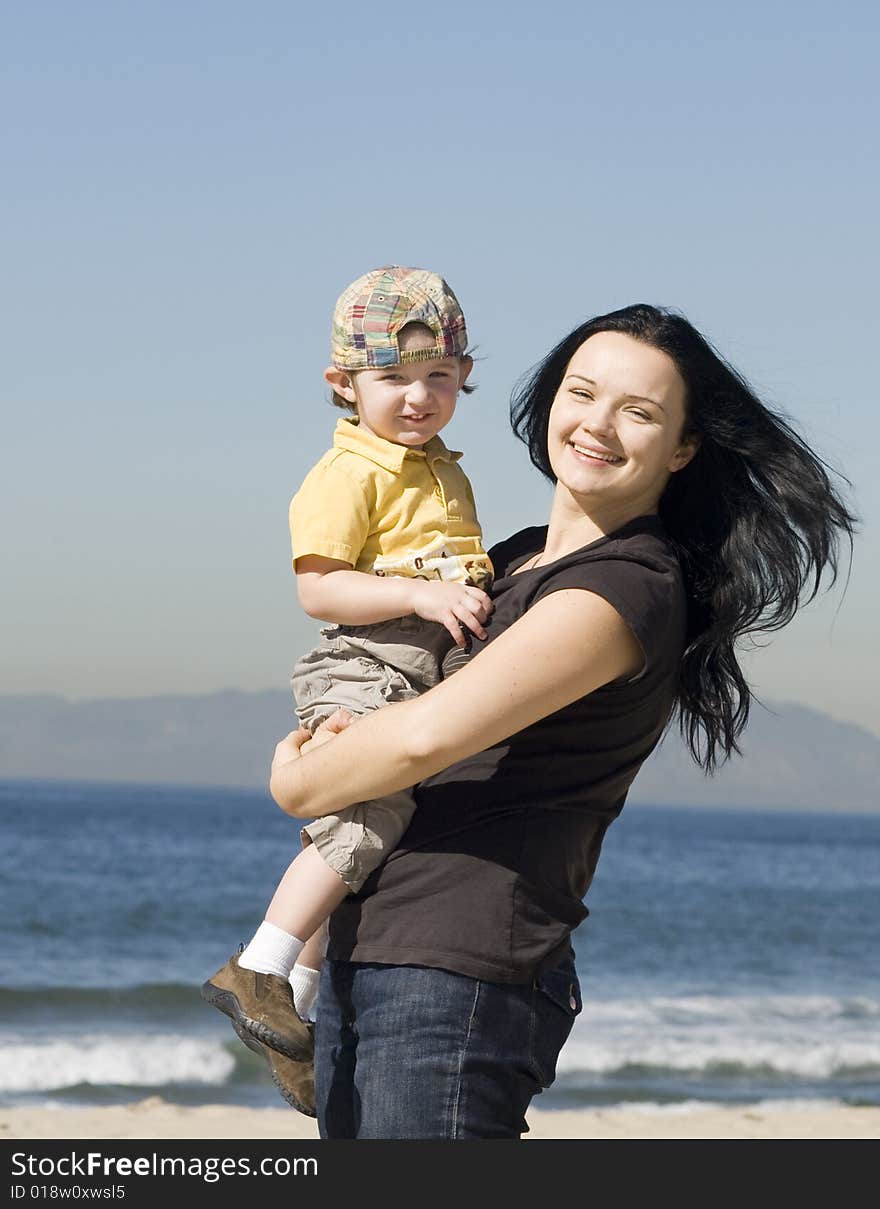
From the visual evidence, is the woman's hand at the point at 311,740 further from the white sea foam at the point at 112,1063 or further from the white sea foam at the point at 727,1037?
the white sea foam at the point at 727,1037

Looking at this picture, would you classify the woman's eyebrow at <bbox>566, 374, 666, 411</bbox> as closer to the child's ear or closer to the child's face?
the child's face

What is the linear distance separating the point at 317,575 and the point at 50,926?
1884 centimetres

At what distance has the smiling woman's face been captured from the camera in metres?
2.57

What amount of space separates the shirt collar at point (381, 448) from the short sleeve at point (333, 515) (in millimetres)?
53

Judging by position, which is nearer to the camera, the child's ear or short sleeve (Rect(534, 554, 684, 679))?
short sleeve (Rect(534, 554, 684, 679))

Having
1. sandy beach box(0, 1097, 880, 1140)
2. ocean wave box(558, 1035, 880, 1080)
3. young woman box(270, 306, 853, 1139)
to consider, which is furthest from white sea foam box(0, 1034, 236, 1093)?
young woman box(270, 306, 853, 1139)

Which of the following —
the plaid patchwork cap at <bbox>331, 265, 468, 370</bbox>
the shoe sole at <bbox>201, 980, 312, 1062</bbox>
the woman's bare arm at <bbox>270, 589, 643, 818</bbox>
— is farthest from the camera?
the plaid patchwork cap at <bbox>331, 265, 468, 370</bbox>

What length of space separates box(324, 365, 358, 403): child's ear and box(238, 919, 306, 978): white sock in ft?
3.22

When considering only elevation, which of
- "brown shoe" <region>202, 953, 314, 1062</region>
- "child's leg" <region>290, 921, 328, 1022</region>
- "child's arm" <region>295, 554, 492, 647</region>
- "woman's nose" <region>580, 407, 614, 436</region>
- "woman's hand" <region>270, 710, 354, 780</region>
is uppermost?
"woman's nose" <region>580, 407, 614, 436</region>

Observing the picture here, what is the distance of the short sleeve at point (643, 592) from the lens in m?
2.36

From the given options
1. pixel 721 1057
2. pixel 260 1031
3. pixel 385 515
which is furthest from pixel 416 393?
pixel 721 1057

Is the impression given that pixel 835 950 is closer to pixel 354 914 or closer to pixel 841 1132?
pixel 841 1132
